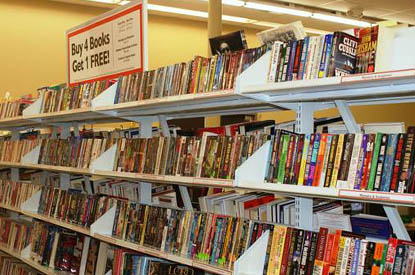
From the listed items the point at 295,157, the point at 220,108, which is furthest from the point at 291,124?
the point at 295,157

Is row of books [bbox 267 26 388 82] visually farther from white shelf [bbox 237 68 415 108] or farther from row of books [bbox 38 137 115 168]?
row of books [bbox 38 137 115 168]

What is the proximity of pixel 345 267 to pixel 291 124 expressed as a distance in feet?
3.08

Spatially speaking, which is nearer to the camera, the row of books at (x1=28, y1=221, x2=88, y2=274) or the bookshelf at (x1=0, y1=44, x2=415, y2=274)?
the bookshelf at (x1=0, y1=44, x2=415, y2=274)

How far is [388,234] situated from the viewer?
85.4 inches

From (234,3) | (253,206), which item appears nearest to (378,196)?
(253,206)

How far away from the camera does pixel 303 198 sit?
7.62 ft

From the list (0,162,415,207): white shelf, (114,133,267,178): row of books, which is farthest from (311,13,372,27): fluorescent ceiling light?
(0,162,415,207): white shelf

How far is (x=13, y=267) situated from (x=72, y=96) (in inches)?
75.5

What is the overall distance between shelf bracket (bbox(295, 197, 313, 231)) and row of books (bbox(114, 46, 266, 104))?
59 cm

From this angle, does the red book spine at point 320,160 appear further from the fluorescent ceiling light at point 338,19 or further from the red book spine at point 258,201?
the fluorescent ceiling light at point 338,19

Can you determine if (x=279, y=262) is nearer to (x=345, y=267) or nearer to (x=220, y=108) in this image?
(x=345, y=267)

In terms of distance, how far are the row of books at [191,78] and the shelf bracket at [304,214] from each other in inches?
23.4

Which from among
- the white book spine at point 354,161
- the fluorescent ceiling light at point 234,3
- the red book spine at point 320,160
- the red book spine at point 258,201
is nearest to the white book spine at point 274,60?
the red book spine at point 320,160

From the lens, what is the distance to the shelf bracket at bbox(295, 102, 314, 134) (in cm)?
230
